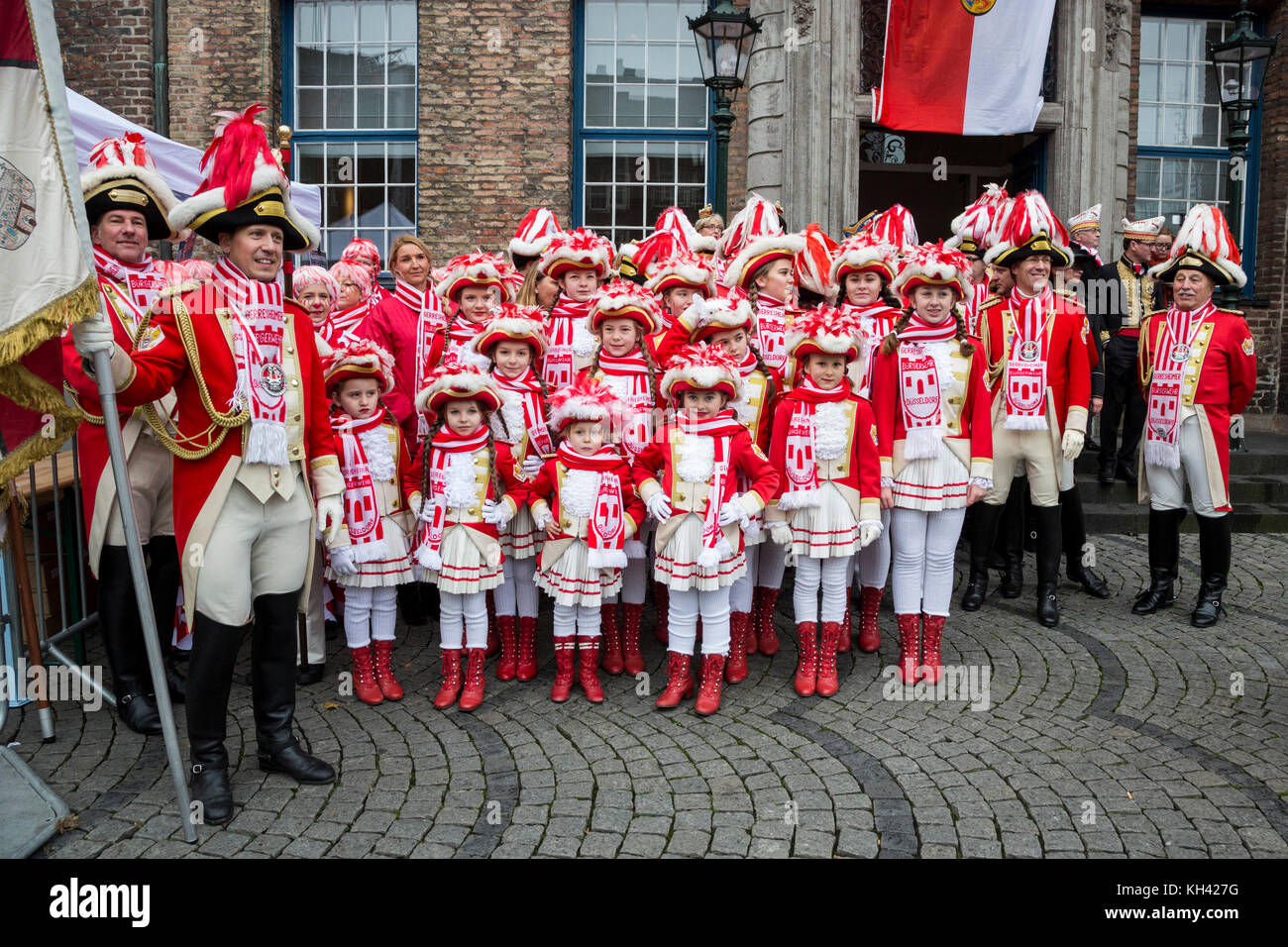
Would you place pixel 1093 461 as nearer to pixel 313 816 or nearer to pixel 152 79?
pixel 313 816

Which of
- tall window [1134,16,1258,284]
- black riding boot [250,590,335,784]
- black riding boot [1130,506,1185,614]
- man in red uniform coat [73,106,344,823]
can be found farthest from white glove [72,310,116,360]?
tall window [1134,16,1258,284]

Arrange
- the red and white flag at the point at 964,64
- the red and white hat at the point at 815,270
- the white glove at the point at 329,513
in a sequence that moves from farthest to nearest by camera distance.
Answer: the red and white flag at the point at 964,64 < the red and white hat at the point at 815,270 < the white glove at the point at 329,513

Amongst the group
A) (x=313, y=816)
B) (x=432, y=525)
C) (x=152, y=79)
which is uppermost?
(x=152, y=79)

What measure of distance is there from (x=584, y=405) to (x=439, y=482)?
78cm

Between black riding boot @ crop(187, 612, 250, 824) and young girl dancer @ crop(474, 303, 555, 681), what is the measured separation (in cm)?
154

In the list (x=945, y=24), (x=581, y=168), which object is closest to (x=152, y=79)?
(x=581, y=168)

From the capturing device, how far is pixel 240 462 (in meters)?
3.86

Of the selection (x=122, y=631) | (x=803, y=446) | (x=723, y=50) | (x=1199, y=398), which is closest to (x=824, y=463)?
(x=803, y=446)

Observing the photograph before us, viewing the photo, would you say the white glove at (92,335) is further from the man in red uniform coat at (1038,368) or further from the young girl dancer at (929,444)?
the man in red uniform coat at (1038,368)

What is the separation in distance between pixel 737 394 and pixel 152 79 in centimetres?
974

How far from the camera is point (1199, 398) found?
6.16 metres

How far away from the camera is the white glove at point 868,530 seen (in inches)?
194

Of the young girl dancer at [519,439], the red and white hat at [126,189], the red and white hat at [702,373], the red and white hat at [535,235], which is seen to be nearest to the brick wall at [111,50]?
the red and white hat at [535,235]

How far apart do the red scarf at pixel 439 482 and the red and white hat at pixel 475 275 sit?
1.07 metres
